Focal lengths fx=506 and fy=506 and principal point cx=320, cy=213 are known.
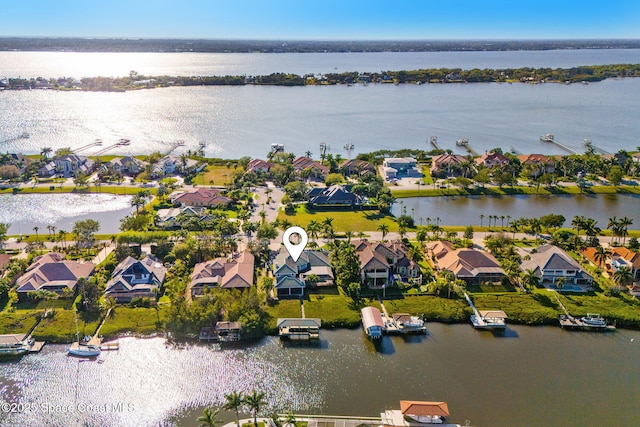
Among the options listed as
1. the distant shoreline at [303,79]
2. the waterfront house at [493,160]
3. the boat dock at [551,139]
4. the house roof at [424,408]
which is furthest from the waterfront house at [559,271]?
the distant shoreline at [303,79]

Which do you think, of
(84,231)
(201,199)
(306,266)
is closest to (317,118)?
(201,199)

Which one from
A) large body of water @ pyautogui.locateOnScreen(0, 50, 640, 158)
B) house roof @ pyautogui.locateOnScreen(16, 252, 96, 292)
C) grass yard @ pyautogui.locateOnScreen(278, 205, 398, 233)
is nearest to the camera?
house roof @ pyautogui.locateOnScreen(16, 252, 96, 292)

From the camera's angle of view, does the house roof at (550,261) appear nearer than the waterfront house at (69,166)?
Yes

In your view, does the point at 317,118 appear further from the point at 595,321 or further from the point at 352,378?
the point at 352,378

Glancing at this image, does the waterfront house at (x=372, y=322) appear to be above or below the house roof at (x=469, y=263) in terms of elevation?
below

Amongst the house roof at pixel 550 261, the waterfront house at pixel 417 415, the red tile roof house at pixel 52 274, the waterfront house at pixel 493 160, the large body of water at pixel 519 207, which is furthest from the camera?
the waterfront house at pixel 493 160

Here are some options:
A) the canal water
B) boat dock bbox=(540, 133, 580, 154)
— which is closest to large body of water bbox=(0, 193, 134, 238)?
the canal water

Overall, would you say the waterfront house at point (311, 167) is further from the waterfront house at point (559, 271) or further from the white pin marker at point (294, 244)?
the waterfront house at point (559, 271)

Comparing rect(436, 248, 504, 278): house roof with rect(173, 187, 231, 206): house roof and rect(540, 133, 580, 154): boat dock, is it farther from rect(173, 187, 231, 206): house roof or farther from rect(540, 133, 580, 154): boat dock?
rect(540, 133, 580, 154): boat dock
